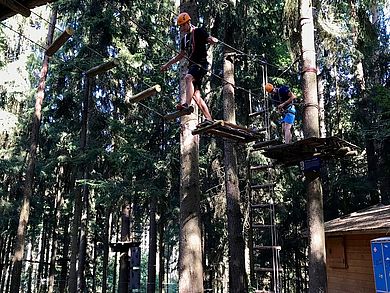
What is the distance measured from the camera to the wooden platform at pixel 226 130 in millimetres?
Result: 5419

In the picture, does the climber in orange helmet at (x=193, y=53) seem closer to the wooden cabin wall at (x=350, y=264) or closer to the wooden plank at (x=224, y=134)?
the wooden plank at (x=224, y=134)

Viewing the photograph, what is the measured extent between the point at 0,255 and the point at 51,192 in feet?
13.7

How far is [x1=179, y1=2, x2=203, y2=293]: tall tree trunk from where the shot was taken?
229 inches

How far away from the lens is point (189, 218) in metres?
6.12

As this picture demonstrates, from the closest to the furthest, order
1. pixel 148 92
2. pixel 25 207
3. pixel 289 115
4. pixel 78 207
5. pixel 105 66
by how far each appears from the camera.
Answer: pixel 105 66 → pixel 148 92 → pixel 289 115 → pixel 25 207 → pixel 78 207

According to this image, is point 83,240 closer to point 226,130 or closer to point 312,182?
point 226,130

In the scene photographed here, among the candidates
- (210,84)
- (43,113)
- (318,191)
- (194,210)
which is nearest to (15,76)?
(43,113)

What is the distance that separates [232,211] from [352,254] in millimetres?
2970

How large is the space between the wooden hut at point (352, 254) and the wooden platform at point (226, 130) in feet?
8.30

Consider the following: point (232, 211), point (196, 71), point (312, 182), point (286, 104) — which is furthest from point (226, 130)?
point (232, 211)

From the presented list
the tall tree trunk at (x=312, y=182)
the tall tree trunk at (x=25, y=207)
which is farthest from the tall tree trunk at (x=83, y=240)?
the tall tree trunk at (x=312, y=182)

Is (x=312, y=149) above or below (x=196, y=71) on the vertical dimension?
below

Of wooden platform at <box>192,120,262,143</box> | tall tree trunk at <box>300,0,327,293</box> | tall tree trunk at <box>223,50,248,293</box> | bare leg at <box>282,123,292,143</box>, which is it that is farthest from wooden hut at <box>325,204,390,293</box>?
wooden platform at <box>192,120,262,143</box>

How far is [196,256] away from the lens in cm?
594
